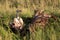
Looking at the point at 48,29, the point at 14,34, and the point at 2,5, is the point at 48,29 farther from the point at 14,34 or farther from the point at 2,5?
the point at 2,5

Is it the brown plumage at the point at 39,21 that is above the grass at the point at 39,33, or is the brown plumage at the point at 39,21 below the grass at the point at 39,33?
above

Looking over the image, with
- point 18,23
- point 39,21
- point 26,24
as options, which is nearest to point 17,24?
point 18,23

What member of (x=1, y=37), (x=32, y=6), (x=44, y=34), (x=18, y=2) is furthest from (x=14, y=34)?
(x=18, y=2)

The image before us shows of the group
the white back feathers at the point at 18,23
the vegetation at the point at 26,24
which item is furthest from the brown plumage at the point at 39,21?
the white back feathers at the point at 18,23

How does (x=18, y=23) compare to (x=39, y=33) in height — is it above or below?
above

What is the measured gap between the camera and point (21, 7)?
256 inches

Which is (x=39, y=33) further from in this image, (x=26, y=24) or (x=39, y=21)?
(x=26, y=24)

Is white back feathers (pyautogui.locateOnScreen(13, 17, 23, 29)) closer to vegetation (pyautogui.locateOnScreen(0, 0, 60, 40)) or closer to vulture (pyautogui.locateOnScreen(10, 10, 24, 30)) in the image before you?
vulture (pyautogui.locateOnScreen(10, 10, 24, 30))

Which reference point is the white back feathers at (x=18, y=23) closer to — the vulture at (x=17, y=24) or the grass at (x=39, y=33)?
the vulture at (x=17, y=24)

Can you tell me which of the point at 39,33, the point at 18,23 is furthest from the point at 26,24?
the point at 39,33

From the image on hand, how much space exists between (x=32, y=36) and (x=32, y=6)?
6.23 feet

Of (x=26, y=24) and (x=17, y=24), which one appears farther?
(x=26, y=24)

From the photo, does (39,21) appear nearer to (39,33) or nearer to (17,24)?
(39,33)

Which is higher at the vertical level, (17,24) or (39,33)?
(17,24)
